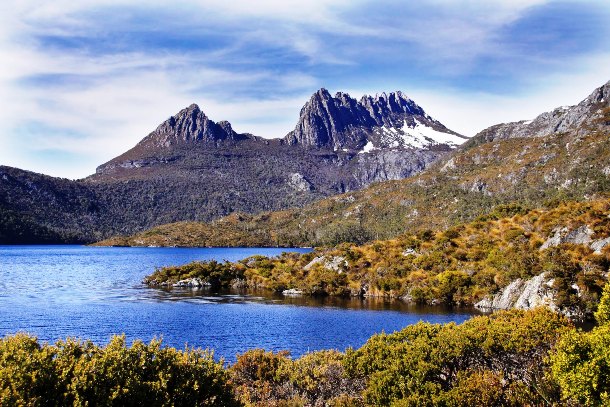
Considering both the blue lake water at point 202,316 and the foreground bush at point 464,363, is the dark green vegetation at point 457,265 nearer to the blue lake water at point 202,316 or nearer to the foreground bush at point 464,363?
the blue lake water at point 202,316

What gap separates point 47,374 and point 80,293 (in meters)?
77.2

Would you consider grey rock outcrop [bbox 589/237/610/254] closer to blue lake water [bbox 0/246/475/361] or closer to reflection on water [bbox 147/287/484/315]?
reflection on water [bbox 147/287/484/315]

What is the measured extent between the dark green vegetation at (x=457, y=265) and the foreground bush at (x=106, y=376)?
5128 cm

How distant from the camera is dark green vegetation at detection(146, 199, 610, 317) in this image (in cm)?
5975

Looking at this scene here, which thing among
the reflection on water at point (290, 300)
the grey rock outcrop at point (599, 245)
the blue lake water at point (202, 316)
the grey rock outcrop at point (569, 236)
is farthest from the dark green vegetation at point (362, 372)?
the grey rock outcrop at point (569, 236)

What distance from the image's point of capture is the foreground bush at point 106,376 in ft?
39.1

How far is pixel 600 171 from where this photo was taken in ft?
546

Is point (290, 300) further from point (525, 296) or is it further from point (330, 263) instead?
point (525, 296)

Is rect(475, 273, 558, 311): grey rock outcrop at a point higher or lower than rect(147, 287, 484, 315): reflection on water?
higher

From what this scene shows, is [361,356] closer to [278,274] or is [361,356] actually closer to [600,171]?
[278,274]

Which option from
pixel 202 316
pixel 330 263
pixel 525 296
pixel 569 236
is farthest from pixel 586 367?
pixel 330 263

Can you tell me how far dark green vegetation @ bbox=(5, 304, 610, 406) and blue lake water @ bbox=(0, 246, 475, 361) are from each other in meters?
18.3

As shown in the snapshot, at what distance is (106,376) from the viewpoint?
513 inches

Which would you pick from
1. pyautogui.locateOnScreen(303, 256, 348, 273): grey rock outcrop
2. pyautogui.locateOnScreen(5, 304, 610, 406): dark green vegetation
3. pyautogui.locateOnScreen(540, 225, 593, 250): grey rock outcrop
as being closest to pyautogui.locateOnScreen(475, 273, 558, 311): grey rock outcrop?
pyautogui.locateOnScreen(540, 225, 593, 250): grey rock outcrop
